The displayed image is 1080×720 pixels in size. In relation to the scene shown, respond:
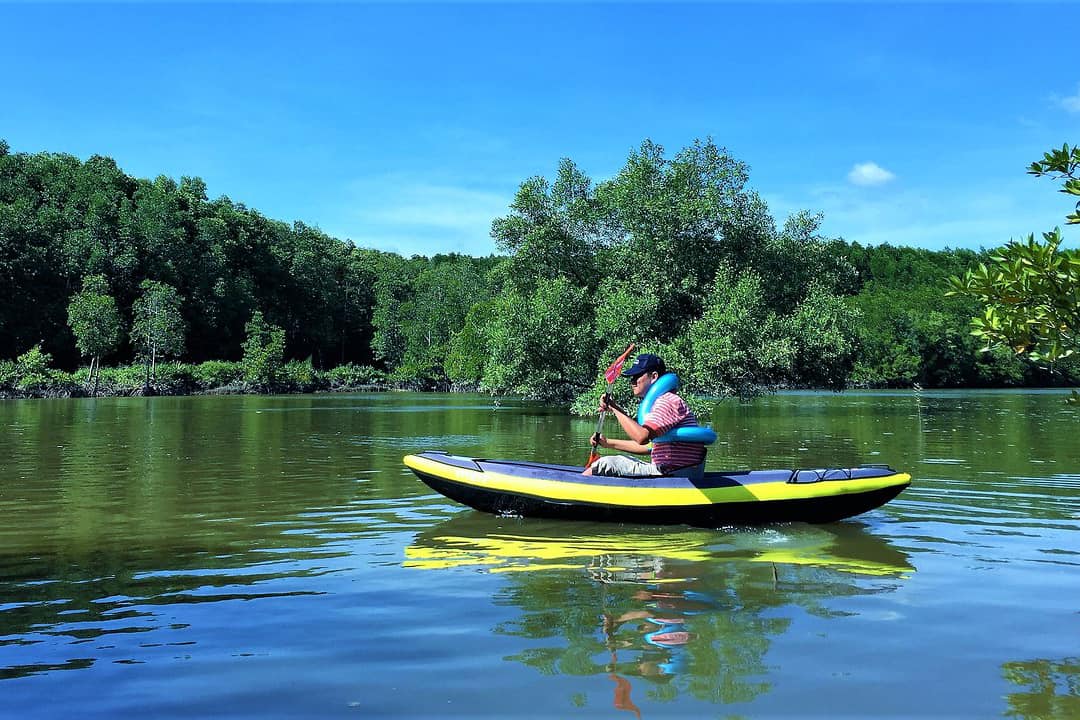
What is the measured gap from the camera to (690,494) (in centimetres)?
937

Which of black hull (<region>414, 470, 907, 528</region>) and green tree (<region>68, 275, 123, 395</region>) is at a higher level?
green tree (<region>68, 275, 123, 395</region>)

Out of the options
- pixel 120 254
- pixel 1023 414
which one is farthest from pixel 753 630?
pixel 120 254

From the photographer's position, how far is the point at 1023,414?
3453 cm

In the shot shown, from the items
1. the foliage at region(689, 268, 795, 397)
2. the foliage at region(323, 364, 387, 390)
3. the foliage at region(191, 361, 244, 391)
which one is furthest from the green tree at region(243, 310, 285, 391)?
the foliage at region(689, 268, 795, 397)

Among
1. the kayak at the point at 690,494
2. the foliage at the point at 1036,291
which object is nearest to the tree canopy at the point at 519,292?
the foliage at the point at 1036,291

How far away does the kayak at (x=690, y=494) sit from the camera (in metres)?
9.42

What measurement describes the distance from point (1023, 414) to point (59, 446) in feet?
116

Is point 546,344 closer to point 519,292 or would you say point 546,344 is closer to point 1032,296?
point 519,292

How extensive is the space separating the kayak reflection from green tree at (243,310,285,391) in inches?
2271

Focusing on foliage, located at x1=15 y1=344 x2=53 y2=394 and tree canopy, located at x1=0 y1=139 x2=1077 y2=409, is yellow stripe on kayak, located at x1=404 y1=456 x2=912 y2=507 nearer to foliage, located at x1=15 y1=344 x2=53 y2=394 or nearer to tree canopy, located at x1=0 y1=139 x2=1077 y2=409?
tree canopy, located at x1=0 y1=139 x2=1077 y2=409

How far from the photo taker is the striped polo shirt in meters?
9.60

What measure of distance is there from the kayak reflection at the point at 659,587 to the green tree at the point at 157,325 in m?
60.5

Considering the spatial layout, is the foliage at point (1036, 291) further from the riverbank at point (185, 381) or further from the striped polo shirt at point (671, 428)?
the riverbank at point (185, 381)

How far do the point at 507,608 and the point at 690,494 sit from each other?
3.81m
